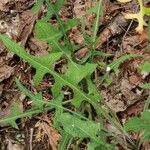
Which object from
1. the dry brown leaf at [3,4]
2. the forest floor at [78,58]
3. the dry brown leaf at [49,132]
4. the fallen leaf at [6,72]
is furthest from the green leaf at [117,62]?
the dry brown leaf at [3,4]

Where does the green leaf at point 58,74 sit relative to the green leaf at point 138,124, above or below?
above

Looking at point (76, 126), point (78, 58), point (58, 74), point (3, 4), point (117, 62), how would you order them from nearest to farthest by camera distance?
1. point (76, 126)
2. point (58, 74)
3. point (117, 62)
4. point (78, 58)
5. point (3, 4)

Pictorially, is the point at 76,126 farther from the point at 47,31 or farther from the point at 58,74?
the point at 47,31

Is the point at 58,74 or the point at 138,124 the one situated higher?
the point at 58,74

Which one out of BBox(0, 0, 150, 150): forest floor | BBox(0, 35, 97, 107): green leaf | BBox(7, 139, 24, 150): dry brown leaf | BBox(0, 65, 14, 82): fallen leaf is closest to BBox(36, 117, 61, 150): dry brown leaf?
BBox(0, 0, 150, 150): forest floor

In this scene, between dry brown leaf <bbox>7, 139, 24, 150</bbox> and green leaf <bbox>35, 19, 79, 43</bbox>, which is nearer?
green leaf <bbox>35, 19, 79, 43</bbox>

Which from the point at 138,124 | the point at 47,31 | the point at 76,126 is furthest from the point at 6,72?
the point at 138,124

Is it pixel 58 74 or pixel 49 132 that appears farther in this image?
pixel 49 132

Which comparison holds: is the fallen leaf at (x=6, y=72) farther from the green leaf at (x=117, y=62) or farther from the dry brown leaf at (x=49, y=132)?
the green leaf at (x=117, y=62)


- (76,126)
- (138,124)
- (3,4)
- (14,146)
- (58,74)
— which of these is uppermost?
(3,4)

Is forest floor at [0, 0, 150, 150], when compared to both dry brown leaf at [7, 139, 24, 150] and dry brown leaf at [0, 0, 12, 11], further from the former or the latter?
dry brown leaf at [0, 0, 12, 11]
